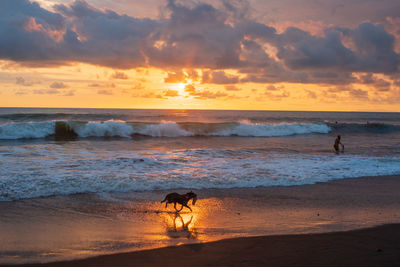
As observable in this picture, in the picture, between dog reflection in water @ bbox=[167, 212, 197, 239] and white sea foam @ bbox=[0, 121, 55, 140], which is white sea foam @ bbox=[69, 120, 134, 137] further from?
dog reflection in water @ bbox=[167, 212, 197, 239]

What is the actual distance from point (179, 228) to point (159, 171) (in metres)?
5.20

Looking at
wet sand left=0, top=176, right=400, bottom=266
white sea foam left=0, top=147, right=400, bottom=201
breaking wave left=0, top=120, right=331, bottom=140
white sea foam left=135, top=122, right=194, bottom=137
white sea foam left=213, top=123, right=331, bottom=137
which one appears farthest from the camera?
white sea foam left=213, top=123, right=331, bottom=137

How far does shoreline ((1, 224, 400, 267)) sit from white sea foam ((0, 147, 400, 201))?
3960 millimetres

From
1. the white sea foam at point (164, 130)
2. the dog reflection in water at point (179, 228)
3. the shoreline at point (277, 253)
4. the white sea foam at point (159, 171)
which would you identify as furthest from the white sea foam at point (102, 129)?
the shoreline at point (277, 253)

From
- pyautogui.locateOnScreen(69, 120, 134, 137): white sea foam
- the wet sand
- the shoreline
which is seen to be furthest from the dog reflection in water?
pyautogui.locateOnScreen(69, 120, 134, 137): white sea foam

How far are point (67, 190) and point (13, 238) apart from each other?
122 inches

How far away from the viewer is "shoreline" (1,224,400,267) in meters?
4.55

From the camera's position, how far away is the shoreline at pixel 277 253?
4.55 m

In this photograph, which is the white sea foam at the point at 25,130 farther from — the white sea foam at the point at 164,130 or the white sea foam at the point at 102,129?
the white sea foam at the point at 164,130

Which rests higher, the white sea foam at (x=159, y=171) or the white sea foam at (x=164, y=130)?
the white sea foam at (x=164, y=130)

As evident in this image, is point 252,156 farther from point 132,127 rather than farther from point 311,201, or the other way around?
point 132,127

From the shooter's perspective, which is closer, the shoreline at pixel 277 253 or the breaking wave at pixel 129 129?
the shoreline at pixel 277 253

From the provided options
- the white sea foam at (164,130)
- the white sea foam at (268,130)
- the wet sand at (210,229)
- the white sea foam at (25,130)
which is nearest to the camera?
the wet sand at (210,229)

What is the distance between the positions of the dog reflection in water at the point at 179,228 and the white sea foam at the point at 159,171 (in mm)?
2548
